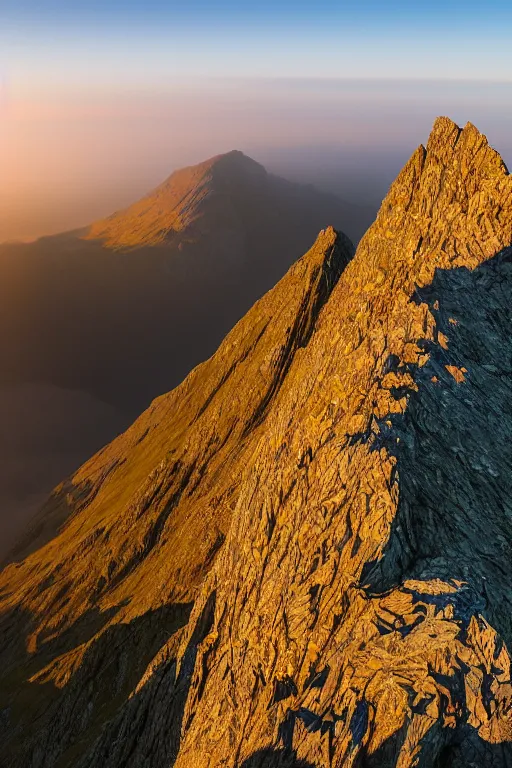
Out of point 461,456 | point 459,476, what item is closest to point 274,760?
point 459,476

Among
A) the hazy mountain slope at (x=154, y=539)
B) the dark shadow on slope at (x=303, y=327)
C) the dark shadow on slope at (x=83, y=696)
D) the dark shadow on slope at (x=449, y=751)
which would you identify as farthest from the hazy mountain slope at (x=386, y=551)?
the dark shadow on slope at (x=303, y=327)

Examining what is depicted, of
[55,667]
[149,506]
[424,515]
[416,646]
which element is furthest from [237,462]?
[416,646]

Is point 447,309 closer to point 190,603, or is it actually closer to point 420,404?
point 420,404

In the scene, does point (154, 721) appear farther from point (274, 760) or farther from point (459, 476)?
point (459, 476)

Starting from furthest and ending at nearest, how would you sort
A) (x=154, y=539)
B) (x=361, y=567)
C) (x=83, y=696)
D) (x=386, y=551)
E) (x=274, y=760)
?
(x=154, y=539) < (x=83, y=696) < (x=361, y=567) < (x=386, y=551) < (x=274, y=760)

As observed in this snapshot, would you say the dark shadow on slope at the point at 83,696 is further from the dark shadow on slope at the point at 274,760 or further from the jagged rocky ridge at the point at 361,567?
the dark shadow on slope at the point at 274,760

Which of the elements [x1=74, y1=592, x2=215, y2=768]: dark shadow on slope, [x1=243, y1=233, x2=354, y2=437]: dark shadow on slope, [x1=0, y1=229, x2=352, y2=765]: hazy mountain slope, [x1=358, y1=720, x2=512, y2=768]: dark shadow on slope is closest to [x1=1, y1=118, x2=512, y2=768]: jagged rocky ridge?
[x1=358, y1=720, x2=512, y2=768]: dark shadow on slope

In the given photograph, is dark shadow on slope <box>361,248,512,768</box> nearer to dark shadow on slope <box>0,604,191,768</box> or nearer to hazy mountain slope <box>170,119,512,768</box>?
hazy mountain slope <box>170,119,512,768</box>
